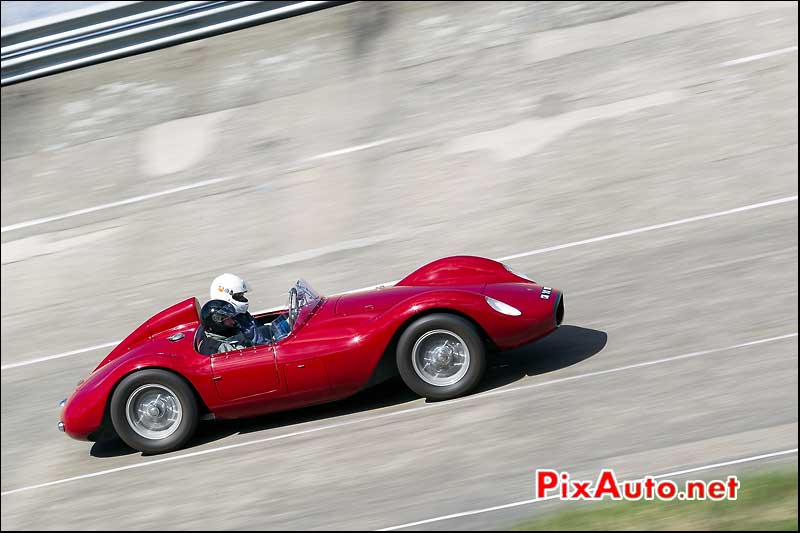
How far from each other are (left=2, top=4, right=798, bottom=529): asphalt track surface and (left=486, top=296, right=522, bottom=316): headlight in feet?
1.86

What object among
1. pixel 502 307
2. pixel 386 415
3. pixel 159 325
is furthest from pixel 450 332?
pixel 159 325

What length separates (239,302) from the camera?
8.38 m

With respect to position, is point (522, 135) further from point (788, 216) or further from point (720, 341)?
point (720, 341)

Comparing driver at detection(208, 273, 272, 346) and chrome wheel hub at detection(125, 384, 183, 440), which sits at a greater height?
driver at detection(208, 273, 272, 346)

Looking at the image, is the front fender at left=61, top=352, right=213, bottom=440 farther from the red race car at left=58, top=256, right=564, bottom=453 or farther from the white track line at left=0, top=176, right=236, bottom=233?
the white track line at left=0, top=176, right=236, bottom=233

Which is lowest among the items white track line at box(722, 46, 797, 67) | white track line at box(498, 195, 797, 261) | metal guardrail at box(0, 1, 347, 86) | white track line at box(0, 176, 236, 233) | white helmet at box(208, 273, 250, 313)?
white helmet at box(208, 273, 250, 313)

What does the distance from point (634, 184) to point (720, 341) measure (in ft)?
13.3

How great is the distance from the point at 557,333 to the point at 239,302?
2764mm

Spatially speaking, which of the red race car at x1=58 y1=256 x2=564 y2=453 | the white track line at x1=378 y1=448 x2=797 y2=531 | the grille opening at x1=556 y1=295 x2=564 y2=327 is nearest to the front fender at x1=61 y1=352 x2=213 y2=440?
the red race car at x1=58 y1=256 x2=564 y2=453

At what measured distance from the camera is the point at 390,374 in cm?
777

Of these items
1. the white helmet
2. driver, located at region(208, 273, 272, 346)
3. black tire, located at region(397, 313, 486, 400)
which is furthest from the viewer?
the white helmet

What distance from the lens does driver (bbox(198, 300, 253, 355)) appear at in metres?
8.16

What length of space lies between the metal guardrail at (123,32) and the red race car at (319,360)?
9570mm

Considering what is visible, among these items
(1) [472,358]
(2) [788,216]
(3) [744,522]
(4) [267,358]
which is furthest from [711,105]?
(3) [744,522]
